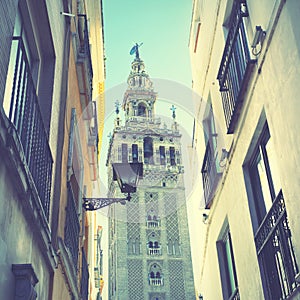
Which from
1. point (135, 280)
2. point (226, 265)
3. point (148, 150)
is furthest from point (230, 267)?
point (148, 150)

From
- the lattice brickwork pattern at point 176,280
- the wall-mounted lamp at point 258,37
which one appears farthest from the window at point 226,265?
the lattice brickwork pattern at point 176,280

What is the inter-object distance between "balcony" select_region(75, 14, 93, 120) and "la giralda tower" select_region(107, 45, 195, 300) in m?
52.5

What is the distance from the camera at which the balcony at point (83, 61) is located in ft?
27.6

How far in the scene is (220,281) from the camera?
8406mm

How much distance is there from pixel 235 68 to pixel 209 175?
8.42 feet

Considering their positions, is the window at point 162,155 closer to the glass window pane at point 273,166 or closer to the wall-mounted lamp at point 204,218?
the wall-mounted lamp at point 204,218

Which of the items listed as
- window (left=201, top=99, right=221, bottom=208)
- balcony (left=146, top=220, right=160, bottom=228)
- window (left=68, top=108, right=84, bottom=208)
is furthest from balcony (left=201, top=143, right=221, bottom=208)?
balcony (left=146, top=220, right=160, bottom=228)

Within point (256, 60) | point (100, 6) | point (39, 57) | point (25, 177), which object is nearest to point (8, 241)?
point (25, 177)

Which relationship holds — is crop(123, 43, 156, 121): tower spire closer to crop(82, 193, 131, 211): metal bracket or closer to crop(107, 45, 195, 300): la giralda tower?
crop(107, 45, 195, 300): la giralda tower

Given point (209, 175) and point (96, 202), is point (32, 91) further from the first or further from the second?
point (209, 175)

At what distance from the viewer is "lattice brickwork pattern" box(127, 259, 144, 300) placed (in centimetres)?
5994

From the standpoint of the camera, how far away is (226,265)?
8.40 meters

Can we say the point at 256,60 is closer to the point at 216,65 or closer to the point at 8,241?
the point at 216,65

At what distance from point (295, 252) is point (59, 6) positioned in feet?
13.9
